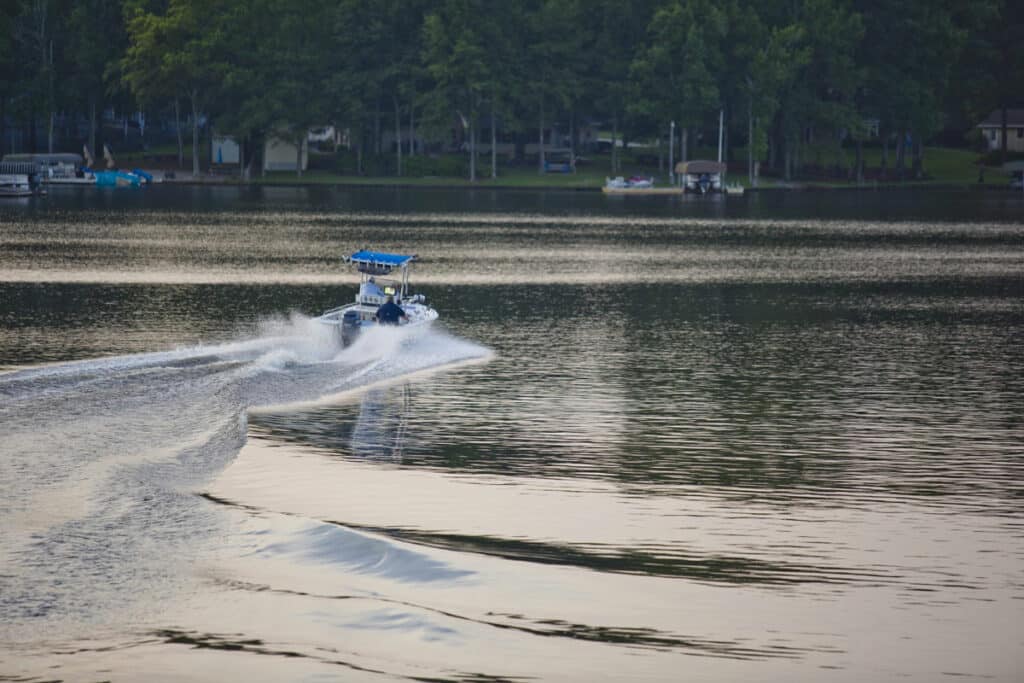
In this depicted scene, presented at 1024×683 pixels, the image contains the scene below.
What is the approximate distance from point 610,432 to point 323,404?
837 centimetres

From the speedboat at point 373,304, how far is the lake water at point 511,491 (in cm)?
65

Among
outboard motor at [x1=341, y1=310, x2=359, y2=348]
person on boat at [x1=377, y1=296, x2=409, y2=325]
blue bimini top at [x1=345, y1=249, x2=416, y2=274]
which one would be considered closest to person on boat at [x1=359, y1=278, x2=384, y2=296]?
person on boat at [x1=377, y1=296, x2=409, y2=325]

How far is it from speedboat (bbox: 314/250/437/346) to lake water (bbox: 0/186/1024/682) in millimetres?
652

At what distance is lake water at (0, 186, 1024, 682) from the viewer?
80.4ft

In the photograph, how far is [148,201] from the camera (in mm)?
175125

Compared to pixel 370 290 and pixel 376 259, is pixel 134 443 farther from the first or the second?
pixel 376 259

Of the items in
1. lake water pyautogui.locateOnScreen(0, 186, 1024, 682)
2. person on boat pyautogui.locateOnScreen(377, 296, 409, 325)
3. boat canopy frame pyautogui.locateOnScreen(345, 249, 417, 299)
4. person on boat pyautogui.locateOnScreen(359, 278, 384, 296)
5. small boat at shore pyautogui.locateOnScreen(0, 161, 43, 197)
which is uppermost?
small boat at shore pyautogui.locateOnScreen(0, 161, 43, 197)

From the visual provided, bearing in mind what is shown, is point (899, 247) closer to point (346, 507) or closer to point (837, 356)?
point (837, 356)

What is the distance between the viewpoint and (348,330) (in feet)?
179

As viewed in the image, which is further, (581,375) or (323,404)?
(581,375)

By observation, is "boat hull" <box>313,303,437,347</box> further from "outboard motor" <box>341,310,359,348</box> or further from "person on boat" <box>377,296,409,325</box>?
"person on boat" <box>377,296,409,325</box>

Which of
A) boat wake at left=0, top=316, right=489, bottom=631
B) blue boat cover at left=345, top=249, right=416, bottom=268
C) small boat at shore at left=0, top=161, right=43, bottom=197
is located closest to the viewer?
boat wake at left=0, top=316, right=489, bottom=631

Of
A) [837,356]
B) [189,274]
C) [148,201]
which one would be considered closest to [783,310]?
[837,356]

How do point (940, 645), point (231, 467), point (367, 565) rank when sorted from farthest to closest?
1. point (231, 467)
2. point (367, 565)
3. point (940, 645)
